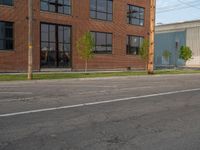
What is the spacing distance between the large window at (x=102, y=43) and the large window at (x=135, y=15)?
471 cm

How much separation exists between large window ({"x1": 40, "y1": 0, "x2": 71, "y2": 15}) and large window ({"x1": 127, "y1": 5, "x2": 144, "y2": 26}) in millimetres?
10008

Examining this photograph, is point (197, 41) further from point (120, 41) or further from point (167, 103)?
point (167, 103)

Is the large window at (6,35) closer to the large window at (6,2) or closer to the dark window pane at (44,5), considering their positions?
the large window at (6,2)

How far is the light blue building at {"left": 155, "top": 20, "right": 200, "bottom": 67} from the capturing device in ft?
232

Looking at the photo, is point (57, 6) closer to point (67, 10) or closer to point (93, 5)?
point (67, 10)

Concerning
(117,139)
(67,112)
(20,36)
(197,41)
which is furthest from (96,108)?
(197,41)

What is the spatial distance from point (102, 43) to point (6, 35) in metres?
12.1

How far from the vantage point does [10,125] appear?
784 cm

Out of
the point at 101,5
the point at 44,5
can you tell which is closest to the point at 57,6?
the point at 44,5

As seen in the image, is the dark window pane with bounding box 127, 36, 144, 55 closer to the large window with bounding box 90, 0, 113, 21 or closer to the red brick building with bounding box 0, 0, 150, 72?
the red brick building with bounding box 0, 0, 150, 72

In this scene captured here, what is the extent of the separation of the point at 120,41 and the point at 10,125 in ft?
112

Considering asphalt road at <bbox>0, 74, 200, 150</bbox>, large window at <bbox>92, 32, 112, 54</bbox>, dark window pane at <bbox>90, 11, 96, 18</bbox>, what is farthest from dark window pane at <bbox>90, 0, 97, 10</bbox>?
asphalt road at <bbox>0, 74, 200, 150</bbox>

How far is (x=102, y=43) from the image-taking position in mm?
39281

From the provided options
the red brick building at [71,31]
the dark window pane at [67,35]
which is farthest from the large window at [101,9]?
the dark window pane at [67,35]
